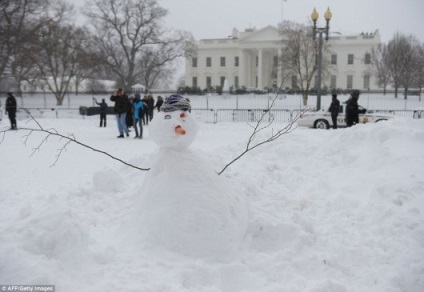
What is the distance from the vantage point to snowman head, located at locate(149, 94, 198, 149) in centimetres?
472

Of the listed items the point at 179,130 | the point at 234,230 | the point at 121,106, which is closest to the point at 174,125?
the point at 179,130

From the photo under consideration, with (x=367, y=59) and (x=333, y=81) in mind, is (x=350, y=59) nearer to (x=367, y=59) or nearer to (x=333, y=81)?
(x=367, y=59)

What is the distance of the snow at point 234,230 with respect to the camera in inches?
148

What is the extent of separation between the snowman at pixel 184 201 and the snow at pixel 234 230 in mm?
17

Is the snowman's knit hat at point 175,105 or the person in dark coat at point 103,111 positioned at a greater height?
the snowman's knit hat at point 175,105

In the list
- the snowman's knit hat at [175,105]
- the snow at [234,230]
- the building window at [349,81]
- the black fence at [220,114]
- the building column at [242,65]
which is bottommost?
the snow at [234,230]

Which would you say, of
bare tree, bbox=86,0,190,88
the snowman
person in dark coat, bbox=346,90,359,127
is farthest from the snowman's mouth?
bare tree, bbox=86,0,190,88

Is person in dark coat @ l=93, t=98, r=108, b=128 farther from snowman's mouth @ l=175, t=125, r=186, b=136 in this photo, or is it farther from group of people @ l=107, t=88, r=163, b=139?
snowman's mouth @ l=175, t=125, r=186, b=136

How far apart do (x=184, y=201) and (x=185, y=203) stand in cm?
3

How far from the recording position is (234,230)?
461 centimetres

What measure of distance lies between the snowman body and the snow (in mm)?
16

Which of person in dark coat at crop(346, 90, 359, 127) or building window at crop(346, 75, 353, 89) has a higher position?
building window at crop(346, 75, 353, 89)

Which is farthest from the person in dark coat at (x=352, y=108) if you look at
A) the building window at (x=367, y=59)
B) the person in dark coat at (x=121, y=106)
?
the building window at (x=367, y=59)

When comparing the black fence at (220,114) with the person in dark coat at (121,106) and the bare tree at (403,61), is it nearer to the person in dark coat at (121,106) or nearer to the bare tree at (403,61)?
the person in dark coat at (121,106)
